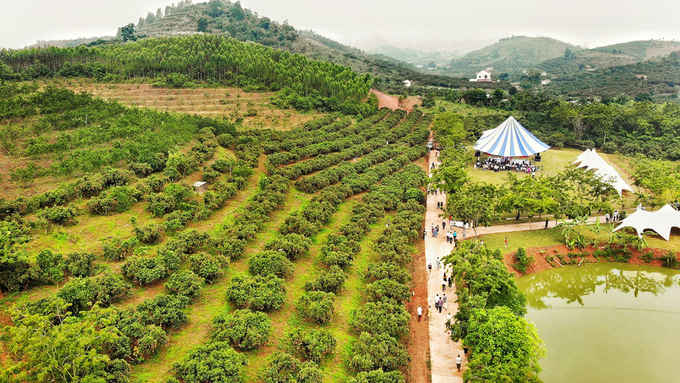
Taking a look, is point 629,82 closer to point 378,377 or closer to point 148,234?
point 378,377

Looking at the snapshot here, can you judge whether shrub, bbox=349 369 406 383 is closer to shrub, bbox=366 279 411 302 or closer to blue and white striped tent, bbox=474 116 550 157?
shrub, bbox=366 279 411 302

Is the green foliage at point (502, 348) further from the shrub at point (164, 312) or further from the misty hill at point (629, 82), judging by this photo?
the misty hill at point (629, 82)

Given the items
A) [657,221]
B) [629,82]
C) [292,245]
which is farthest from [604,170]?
[629,82]

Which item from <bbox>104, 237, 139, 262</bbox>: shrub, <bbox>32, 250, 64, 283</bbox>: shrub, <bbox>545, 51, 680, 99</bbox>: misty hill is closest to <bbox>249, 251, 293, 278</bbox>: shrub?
<bbox>104, 237, 139, 262</bbox>: shrub

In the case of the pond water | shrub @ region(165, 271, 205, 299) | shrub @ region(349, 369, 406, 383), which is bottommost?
the pond water

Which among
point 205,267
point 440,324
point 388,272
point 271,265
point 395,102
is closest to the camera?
point 440,324

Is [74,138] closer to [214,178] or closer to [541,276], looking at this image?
[214,178]

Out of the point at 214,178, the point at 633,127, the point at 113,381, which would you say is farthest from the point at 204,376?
the point at 633,127
